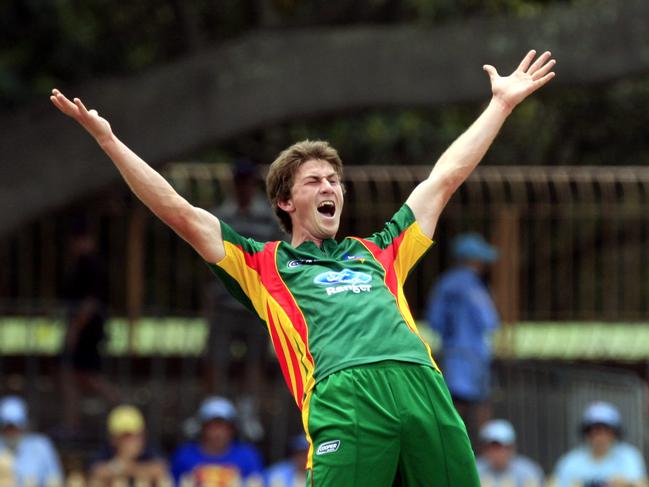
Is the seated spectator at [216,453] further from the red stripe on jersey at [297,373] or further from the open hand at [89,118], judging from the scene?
the open hand at [89,118]

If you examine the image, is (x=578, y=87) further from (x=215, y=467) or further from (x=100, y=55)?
(x=100, y=55)

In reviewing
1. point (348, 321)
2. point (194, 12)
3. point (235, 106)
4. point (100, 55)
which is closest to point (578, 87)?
point (235, 106)

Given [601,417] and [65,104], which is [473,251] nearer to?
[601,417]

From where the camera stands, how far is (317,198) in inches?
243

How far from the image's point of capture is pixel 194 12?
13.2 m

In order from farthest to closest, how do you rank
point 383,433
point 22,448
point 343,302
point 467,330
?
point 467,330 < point 22,448 < point 343,302 < point 383,433

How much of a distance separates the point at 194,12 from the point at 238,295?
23.9 feet

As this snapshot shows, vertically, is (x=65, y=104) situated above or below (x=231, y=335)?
above

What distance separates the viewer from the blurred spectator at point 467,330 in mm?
12781

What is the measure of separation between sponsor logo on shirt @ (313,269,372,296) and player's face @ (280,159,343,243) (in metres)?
0.23

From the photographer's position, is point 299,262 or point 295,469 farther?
point 295,469

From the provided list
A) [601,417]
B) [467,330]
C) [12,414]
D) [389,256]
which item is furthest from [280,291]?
[467,330]

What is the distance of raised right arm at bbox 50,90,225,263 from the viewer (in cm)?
600

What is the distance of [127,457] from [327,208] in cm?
580
